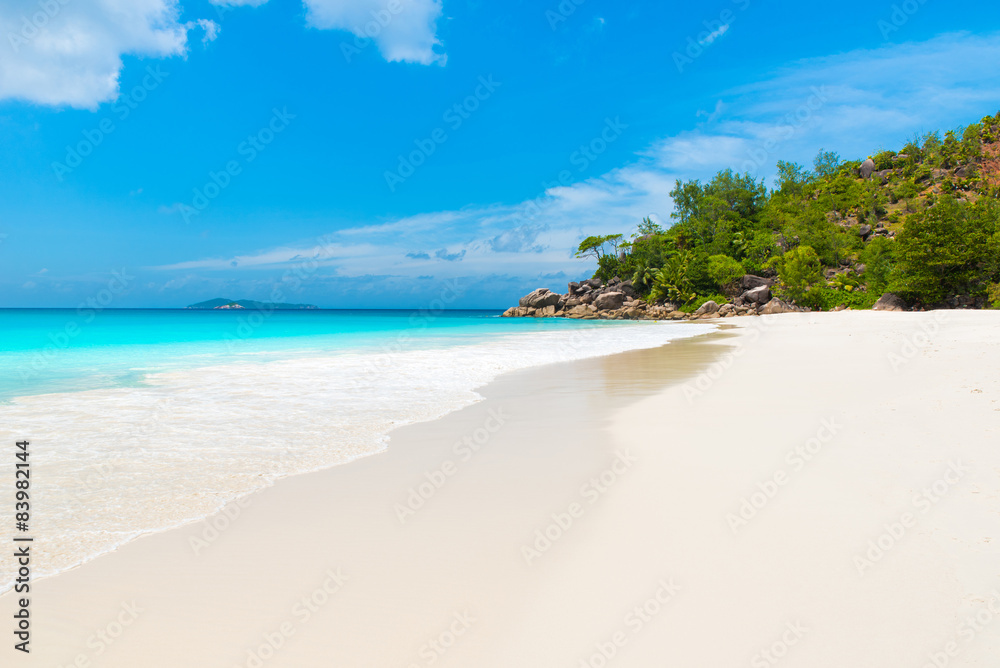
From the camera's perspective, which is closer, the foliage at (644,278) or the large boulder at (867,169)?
the foliage at (644,278)

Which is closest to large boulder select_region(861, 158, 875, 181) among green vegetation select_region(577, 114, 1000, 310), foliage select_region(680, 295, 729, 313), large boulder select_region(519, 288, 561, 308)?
green vegetation select_region(577, 114, 1000, 310)

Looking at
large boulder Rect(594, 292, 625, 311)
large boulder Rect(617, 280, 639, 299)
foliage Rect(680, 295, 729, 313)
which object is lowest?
foliage Rect(680, 295, 729, 313)

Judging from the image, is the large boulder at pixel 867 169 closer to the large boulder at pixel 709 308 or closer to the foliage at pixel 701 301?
the foliage at pixel 701 301

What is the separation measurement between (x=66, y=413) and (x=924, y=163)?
10590 centimetres

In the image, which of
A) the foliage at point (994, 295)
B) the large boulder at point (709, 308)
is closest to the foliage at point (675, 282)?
the large boulder at point (709, 308)

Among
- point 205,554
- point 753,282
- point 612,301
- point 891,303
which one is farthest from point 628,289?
point 205,554

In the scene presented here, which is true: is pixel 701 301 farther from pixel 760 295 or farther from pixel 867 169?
pixel 867 169

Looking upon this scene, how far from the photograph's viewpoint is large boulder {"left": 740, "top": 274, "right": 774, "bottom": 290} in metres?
57.8

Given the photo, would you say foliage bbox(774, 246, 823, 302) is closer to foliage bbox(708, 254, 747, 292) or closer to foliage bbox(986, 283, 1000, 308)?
foliage bbox(708, 254, 747, 292)

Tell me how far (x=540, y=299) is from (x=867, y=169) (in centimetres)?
6137

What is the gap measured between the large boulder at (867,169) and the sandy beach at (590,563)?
3923 inches

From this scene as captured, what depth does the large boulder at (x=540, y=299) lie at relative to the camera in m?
79.5

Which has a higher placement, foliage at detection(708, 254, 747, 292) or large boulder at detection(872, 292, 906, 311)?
foliage at detection(708, 254, 747, 292)

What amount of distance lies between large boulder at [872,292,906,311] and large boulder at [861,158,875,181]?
61.7 meters
